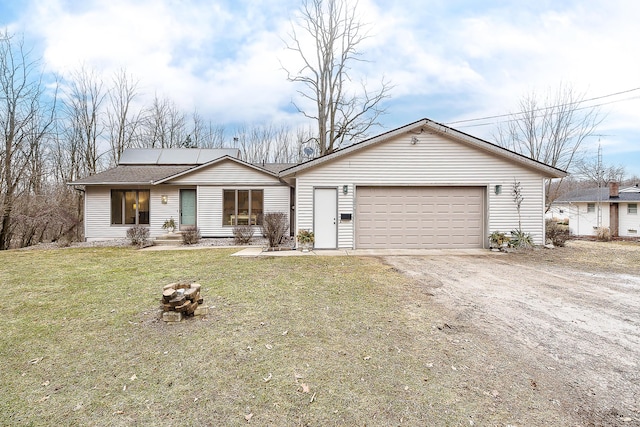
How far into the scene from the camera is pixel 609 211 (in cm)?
1956

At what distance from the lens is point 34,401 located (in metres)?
2.38

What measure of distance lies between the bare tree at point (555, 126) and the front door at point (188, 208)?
18149 mm

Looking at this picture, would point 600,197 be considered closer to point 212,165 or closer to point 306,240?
point 306,240

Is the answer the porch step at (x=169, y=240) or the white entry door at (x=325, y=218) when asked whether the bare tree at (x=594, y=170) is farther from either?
the porch step at (x=169, y=240)

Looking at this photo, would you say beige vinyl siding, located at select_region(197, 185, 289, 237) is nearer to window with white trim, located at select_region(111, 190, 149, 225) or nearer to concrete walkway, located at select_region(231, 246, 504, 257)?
window with white trim, located at select_region(111, 190, 149, 225)

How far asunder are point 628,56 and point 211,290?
2058 cm

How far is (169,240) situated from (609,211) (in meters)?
26.1

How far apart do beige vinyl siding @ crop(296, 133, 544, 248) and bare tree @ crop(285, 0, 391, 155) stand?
7.50 m

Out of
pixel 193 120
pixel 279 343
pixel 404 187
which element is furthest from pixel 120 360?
pixel 193 120

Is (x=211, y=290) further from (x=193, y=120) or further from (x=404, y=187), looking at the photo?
(x=193, y=120)

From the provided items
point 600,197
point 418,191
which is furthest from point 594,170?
point 418,191

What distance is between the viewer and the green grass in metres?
2.23

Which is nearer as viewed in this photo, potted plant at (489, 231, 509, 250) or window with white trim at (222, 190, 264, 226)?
potted plant at (489, 231, 509, 250)

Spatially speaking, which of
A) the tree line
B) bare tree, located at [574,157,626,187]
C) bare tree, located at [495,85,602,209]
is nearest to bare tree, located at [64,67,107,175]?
the tree line
